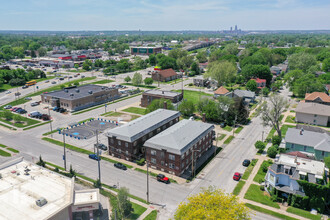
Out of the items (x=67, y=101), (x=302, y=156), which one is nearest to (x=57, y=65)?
(x=67, y=101)

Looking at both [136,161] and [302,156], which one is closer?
[302,156]

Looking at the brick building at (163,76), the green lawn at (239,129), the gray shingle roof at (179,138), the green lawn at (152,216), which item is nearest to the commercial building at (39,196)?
the green lawn at (152,216)

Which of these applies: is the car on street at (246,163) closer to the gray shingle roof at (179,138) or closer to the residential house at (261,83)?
the gray shingle roof at (179,138)

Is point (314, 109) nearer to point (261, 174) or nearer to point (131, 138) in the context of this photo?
point (261, 174)

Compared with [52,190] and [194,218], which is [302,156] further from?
[52,190]

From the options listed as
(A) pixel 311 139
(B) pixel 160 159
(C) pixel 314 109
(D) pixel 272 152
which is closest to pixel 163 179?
(B) pixel 160 159
